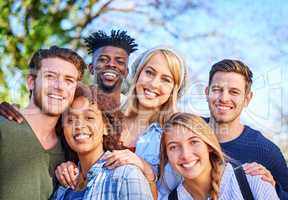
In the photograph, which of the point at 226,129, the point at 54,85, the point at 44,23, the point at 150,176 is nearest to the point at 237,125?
the point at 226,129

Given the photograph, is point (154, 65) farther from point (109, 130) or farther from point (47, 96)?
point (47, 96)

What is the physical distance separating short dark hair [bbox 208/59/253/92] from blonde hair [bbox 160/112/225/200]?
17 centimetres

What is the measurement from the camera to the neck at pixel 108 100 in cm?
204

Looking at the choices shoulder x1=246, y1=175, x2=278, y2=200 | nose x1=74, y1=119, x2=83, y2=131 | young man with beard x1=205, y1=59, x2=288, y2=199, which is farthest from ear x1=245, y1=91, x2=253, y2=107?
nose x1=74, y1=119, x2=83, y2=131

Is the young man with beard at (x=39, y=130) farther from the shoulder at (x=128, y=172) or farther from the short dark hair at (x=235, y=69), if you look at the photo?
the short dark hair at (x=235, y=69)

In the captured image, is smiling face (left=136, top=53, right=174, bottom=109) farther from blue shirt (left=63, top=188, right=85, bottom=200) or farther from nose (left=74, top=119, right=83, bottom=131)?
blue shirt (left=63, top=188, right=85, bottom=200)

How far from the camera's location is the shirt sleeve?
1925 mm

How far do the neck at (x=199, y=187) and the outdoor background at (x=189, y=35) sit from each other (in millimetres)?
266

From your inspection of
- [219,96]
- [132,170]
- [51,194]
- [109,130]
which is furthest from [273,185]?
[51,194]

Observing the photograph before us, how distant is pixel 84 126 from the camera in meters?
2.03

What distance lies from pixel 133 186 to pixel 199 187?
10.4 inches

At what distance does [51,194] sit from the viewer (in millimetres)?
2062

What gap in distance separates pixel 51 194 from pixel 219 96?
2.52ft

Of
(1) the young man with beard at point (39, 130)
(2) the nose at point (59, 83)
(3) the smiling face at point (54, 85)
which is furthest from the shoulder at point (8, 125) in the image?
(2) the nose at point (59, 83)
